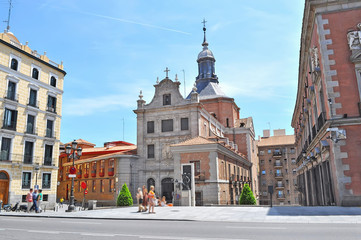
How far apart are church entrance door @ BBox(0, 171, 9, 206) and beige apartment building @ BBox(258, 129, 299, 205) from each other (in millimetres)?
53938

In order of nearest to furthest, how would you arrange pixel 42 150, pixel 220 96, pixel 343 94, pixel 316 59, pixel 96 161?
pixel 343 94, pixel 316 59, pixel 42 150, pixel 96 161, pixel 220 96

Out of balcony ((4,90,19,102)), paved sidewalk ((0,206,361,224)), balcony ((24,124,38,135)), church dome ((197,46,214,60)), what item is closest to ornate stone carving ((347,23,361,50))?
paved sidewalk ((0,206,361,224))

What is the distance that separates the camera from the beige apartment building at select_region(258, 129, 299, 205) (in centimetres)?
6838

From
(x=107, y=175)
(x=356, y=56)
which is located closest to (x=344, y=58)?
(x=356, y=56)

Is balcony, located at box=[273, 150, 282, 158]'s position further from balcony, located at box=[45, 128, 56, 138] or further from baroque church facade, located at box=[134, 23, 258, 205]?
balcony, located at box=[45, 128, 56, 138]

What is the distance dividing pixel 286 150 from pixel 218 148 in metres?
48.6

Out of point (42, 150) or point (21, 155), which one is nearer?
point (21, 155)

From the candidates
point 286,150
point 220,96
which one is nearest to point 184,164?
point 220,96

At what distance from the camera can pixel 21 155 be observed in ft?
100

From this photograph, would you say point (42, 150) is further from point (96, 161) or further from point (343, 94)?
point (343, 94)

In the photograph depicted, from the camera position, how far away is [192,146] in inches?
1184

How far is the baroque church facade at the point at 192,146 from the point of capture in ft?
96.6

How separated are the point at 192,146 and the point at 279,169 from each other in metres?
48.7

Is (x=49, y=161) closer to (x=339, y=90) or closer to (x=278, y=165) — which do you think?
(x=339, y=90)
